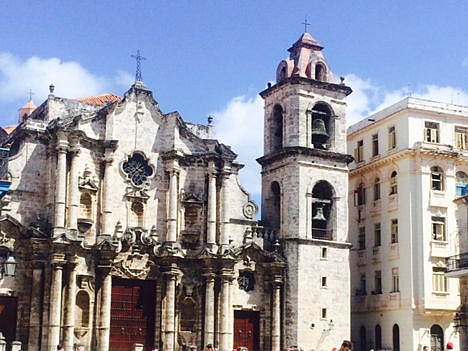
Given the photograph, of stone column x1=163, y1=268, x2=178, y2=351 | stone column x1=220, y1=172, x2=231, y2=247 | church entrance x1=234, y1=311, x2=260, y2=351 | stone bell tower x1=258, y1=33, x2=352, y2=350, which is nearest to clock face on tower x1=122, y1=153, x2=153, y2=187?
stone column x1=220, y1=172, x2=231, y2=247

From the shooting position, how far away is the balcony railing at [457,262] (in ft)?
131

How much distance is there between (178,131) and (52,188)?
7039 millimetres

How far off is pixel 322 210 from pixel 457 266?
697 centimetres

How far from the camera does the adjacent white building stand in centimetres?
4300

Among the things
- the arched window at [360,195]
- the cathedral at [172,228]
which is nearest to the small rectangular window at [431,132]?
the cathedral at [172,228]

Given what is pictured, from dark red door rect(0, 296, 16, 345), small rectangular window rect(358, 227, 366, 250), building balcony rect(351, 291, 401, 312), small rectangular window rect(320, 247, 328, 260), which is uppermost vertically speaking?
small rectangular window rect(358, 227, 366, 250)

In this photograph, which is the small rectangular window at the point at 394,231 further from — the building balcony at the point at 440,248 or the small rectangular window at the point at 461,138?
the small rectangular window at the point at 461,138

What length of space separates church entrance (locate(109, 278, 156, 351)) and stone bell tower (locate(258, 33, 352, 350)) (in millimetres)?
6471

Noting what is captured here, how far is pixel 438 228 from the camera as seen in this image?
144ft

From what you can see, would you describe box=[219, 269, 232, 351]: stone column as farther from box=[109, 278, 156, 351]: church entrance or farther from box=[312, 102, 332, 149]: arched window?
box=[312, 102, 332, 149]: arched window

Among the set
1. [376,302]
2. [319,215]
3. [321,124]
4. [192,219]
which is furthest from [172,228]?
[376,302]

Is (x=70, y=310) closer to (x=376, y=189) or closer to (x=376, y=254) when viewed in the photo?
(x=376, y=254)

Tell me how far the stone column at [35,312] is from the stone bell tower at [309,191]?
11.6 meters

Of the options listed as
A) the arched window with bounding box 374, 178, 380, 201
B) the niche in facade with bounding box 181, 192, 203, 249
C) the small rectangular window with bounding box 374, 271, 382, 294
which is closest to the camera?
the niche in facade with bounding box 181, 192, 203, 249
